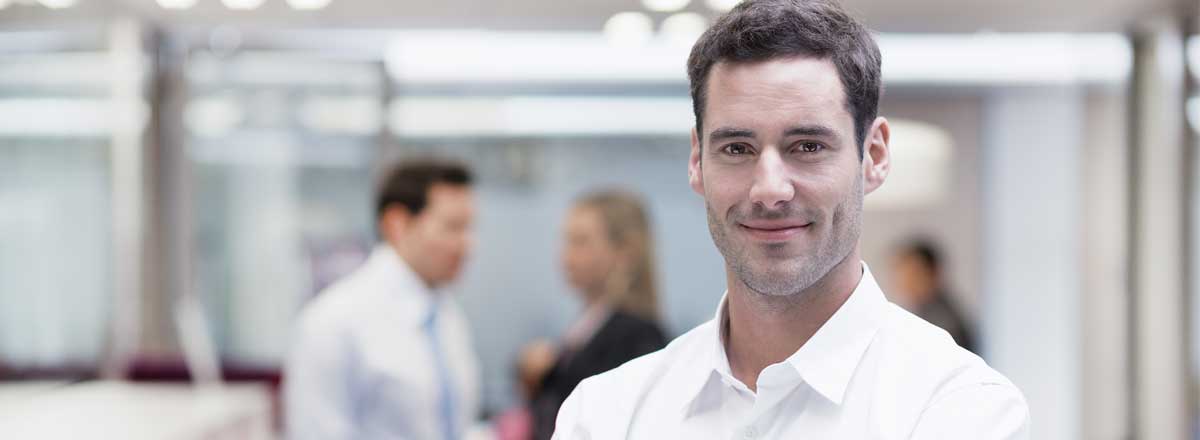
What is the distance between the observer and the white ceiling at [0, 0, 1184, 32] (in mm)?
4957

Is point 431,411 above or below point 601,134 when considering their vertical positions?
below

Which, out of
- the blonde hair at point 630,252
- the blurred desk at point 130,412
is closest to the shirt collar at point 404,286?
the blonde hair at point 630,252

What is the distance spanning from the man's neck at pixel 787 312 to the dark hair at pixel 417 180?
2.09 m

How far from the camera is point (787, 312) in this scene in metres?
1.37

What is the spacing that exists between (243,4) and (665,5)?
5.64 ft

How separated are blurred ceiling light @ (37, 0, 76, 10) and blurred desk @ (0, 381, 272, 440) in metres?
1.40

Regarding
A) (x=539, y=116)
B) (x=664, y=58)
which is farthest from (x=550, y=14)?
(x=539, y=116)

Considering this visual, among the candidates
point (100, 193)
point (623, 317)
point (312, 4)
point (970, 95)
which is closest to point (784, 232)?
point (623, 317)

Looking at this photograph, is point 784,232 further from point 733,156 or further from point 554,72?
point 554,72

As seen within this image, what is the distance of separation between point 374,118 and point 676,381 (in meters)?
4.70

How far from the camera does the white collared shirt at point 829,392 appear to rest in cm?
120

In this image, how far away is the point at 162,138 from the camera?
579cm

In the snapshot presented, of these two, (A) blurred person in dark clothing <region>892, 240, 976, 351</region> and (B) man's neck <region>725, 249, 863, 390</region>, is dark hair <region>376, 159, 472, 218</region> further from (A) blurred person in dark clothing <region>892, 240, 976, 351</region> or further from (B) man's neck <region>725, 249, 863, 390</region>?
(A) blurred person in dark clothing <region>892, 240, 976, 351</region>

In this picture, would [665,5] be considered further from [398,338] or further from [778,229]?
[778,229]
